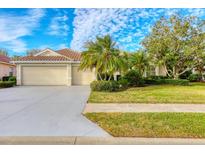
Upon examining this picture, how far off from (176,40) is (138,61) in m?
4.26

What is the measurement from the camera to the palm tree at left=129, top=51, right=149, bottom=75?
22.0 meters

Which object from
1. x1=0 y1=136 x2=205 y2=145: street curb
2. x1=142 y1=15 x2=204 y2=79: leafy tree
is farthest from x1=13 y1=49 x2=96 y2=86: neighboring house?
x1=0 y1=136 x2=205 y2=145: street curb

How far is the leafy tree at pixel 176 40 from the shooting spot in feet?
68.2

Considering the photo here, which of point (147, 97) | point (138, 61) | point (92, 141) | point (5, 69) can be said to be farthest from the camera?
point (5, 69)

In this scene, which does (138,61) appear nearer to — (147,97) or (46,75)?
(46,75)

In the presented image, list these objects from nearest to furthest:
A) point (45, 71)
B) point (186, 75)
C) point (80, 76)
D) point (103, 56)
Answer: point (103, 56) → point (45, 71) → point (80, 76) → point (186, 75)

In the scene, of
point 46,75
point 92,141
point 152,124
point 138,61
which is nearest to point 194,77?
point 138,61

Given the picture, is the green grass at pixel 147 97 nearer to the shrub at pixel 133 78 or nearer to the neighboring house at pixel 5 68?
the shrub at pixel 133 78

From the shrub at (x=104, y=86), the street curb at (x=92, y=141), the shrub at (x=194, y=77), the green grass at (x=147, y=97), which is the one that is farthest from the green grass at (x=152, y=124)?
the shrub at (x=194, y=77)

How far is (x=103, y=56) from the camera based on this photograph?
1435cm

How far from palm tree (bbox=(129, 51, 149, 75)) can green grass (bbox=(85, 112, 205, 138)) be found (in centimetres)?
1484

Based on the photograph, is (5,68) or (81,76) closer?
(81,76)

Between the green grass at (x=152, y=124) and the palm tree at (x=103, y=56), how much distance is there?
7.21 m

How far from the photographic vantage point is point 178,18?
20781 mm
